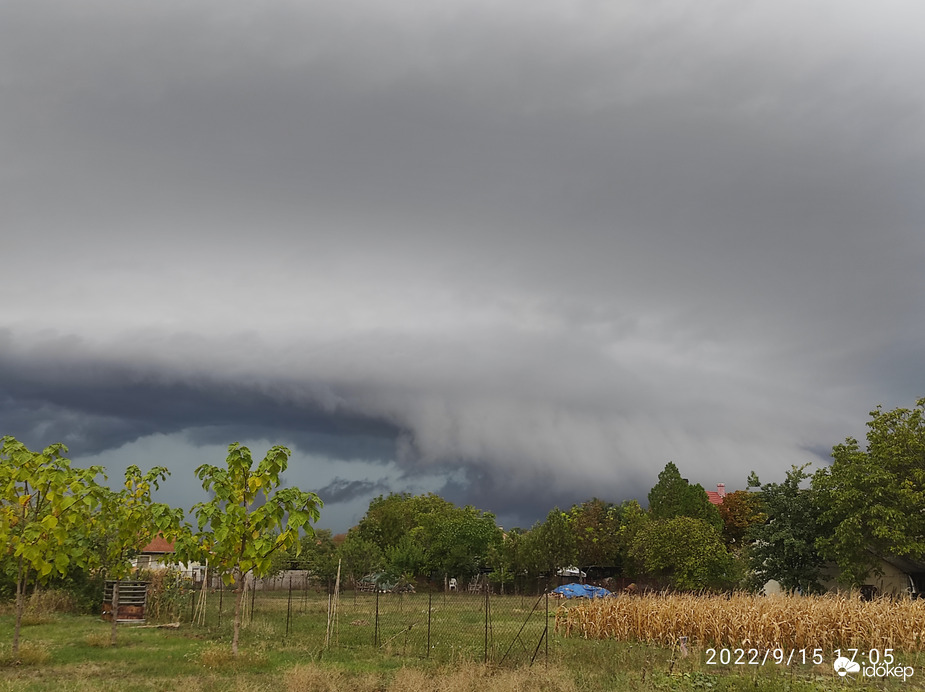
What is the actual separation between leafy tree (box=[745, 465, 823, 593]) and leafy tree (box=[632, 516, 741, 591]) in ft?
5.61

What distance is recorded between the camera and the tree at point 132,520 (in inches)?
760

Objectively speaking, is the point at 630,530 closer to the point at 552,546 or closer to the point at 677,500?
the point at 677,500

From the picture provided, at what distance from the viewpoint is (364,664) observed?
54.1 feet

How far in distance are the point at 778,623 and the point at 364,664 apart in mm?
11209

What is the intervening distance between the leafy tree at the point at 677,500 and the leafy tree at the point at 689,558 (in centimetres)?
972

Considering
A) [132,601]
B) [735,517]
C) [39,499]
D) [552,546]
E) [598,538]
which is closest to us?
[39,499]

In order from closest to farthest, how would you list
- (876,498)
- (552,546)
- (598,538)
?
(876,498) → (552,546) → (598,538)

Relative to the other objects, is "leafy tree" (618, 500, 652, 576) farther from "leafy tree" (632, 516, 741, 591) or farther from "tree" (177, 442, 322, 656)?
"tree" (177, 442, 322, 656)

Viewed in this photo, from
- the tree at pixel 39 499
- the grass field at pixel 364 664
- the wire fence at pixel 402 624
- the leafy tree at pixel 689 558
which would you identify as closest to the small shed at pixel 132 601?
the grass field at pixel 364 664

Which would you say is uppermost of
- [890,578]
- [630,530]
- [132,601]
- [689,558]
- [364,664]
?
[630,530]

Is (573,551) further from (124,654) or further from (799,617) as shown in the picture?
(124,654)

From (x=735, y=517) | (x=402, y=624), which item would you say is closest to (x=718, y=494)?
(x=735, y=517)

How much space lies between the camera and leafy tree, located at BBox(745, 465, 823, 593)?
37281mm

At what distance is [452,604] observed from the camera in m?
39.4
